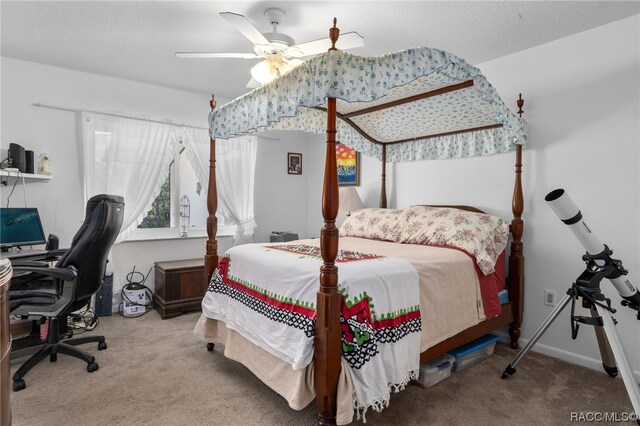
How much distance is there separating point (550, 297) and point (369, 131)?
6.99 feet

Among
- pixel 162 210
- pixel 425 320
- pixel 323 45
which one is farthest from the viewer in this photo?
pixel 162 210

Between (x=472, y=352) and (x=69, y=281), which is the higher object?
(x=69, y=281)

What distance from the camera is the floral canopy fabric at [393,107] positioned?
161 cm

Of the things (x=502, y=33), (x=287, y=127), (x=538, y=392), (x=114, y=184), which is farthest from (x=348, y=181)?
(x=538, y=392)

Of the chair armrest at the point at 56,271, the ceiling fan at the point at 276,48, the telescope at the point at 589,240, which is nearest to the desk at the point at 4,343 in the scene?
the chair armrest at the point at 56,271

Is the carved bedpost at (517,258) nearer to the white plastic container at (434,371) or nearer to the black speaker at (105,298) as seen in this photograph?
the white plastic container at (434,371)

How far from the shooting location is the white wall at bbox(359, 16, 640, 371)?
2.37 meters

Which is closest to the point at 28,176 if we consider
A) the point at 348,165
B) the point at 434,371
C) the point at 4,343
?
the point at 4,343

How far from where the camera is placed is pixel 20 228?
2.93 metres

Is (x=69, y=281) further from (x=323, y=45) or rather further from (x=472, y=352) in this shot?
(x=472, y=352)

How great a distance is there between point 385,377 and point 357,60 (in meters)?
1.51

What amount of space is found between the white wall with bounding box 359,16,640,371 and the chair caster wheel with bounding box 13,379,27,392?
11.6ft

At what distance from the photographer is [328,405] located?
5.28 ft

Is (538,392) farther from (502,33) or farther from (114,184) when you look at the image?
(114,184)
